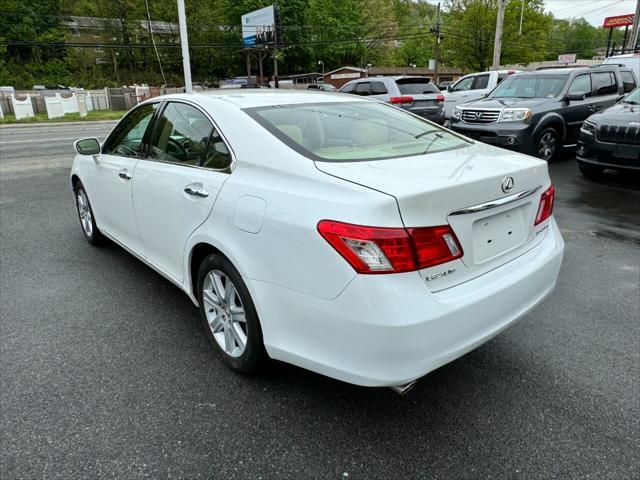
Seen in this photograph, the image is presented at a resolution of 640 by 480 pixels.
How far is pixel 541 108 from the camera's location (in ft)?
28.7

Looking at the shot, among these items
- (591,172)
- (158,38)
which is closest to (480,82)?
(591,172)

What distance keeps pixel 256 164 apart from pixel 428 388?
1530 millimetres

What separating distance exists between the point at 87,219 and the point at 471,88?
580 inches

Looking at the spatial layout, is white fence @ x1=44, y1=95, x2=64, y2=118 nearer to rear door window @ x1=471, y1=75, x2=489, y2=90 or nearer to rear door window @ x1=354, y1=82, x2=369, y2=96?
rear door window @ x1=354, y1=82, x2=369, y2=96

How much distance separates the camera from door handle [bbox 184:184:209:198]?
264cm

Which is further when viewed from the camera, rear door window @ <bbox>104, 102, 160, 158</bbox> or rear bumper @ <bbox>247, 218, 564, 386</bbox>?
rear door window @ <bbox>104, 102, 160, 158</bbox>

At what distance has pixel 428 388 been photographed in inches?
104

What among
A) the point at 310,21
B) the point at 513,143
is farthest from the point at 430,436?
the point at 310,21

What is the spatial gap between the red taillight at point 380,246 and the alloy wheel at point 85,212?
358cm

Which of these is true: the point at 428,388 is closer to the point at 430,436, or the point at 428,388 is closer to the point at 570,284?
the point at 430,436

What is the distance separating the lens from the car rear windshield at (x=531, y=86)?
9.51 m

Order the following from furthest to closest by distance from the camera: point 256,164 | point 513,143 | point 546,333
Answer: point 513,143, point 546,333, point 256,164

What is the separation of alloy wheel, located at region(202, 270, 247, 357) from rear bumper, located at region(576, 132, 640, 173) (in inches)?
261

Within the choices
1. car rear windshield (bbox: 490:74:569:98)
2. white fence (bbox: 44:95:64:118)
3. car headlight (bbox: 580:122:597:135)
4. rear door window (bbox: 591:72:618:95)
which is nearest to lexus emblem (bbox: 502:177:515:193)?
car headlight (bbox: 580:122:597:135)
